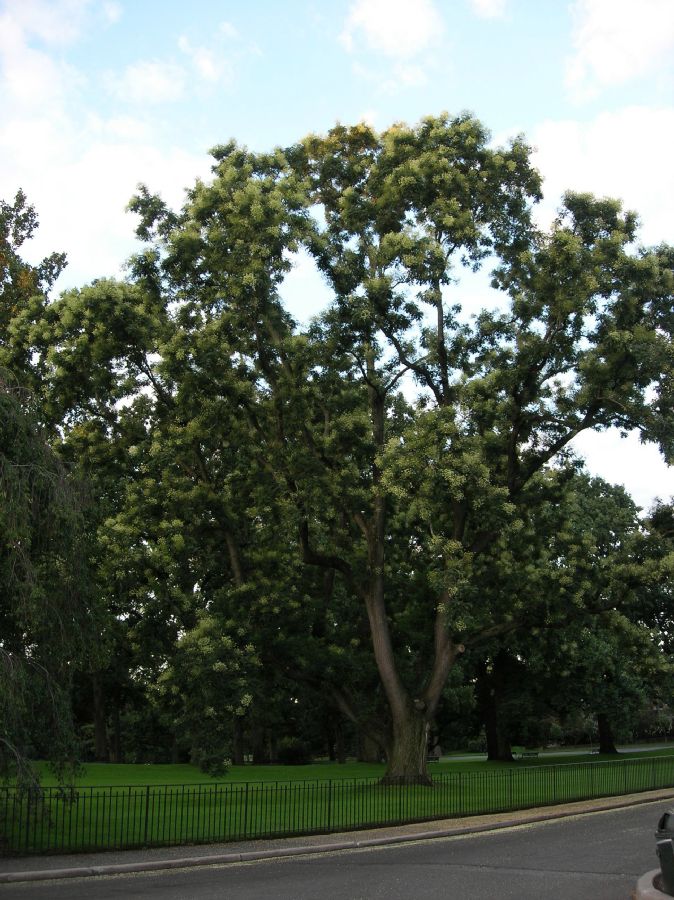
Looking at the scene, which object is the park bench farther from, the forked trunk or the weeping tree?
the weeping tree

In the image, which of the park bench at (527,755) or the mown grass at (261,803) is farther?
the park bench at (527,755)

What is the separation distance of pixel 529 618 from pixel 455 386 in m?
7.14

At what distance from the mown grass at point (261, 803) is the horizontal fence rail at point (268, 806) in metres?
0.03

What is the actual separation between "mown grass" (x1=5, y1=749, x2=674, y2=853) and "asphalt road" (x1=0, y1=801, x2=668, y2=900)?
1.93 m

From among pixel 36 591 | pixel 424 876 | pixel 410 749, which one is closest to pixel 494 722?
pixel 410 749

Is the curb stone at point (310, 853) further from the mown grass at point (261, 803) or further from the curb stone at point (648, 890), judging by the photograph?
the mown grass at point (261, 803)

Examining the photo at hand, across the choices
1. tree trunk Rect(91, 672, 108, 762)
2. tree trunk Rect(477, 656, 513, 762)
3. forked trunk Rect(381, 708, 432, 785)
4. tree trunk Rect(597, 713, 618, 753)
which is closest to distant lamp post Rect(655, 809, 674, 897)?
forked trunk Rect(381, 708, 432, 785)

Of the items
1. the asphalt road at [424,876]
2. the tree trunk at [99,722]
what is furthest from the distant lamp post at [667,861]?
the tree trunk at [99,722]

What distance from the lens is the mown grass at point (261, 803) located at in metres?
15.8

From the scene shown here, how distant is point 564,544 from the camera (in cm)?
2678

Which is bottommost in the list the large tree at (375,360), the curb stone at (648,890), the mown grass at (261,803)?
the mown grass at (261,803)

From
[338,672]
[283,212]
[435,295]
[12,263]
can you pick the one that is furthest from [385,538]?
[12,263]

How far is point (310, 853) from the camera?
54.2ft

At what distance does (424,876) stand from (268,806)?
392 inches
